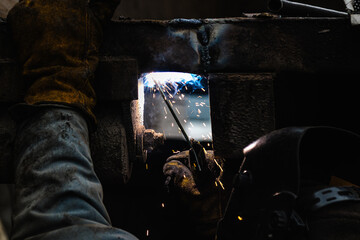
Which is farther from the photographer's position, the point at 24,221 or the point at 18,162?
the point at 18,162

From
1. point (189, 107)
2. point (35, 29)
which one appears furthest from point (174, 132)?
point (35, 29)

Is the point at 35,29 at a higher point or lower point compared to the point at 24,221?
higher

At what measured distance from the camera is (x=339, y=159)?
4.48ft

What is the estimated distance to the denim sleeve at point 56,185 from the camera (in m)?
1.06

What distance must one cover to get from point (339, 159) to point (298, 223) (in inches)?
21.3

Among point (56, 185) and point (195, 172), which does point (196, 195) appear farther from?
point (56, 185)

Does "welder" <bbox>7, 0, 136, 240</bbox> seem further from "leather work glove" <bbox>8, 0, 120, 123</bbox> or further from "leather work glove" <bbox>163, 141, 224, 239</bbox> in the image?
"leather work glove" <bbox>163, 141, 224, 239</bbox>

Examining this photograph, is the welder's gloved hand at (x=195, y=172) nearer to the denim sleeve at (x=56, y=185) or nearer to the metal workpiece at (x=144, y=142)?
the metal workpiece at (x=144, y=142)

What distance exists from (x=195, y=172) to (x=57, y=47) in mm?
2192

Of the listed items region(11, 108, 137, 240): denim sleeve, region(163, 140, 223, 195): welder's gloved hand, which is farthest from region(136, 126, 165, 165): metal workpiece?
region(11, 108, 137, 240): denim sleeve

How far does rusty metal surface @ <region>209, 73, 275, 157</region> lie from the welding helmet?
0.82 metres

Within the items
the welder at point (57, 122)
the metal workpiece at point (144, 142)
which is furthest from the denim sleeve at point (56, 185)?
the metal workpiece at point (144, 142)

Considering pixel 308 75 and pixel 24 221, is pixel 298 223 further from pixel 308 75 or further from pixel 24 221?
pixel 308 75

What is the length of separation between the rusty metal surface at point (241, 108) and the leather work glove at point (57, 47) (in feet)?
3.66
